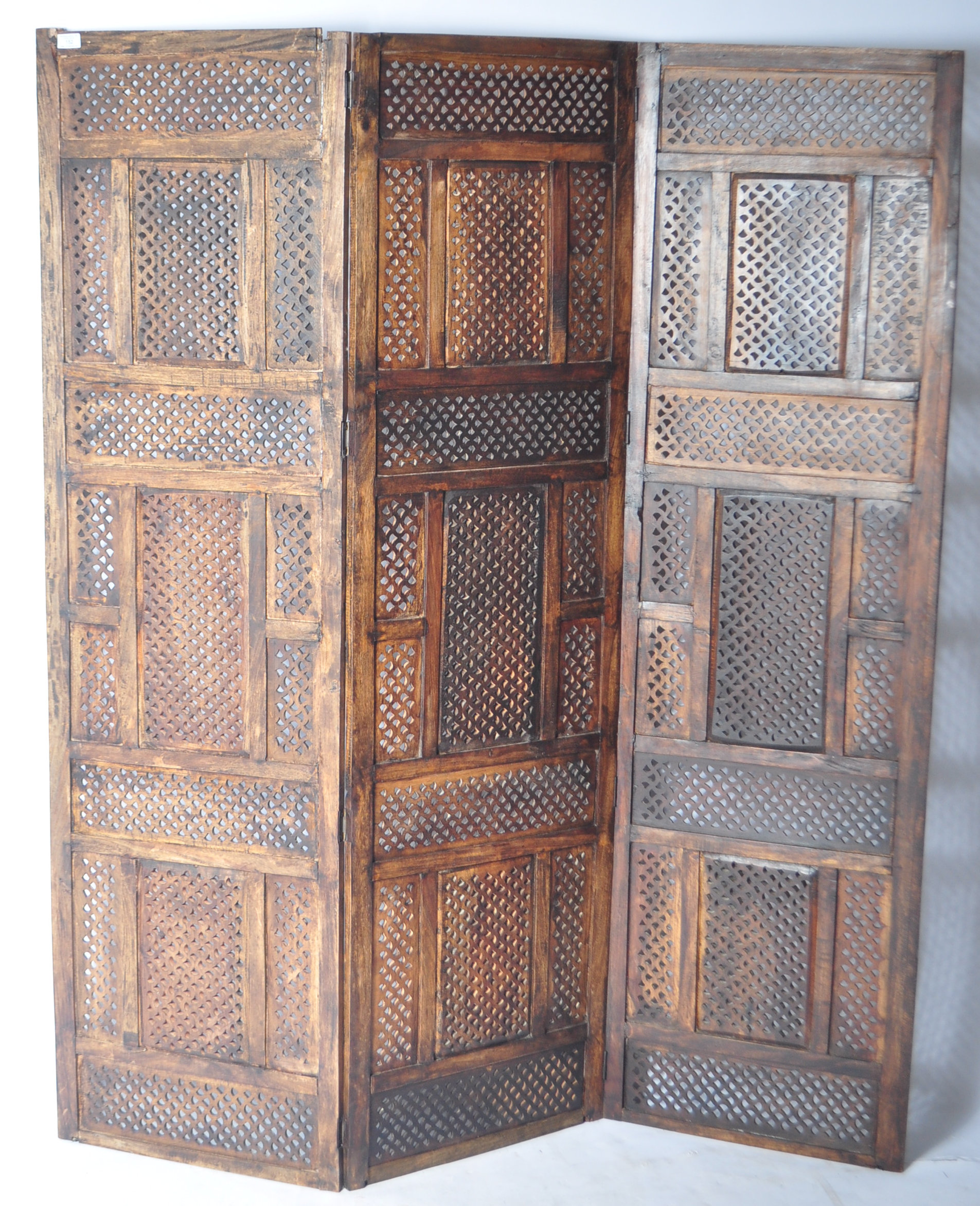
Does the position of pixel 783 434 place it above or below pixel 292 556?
above

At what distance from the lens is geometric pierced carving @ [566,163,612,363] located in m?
3.49

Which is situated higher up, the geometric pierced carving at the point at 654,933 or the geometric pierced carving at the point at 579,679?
the geometric pierced carving at the point at 579,679

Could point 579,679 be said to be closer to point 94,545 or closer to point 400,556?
point 400,556

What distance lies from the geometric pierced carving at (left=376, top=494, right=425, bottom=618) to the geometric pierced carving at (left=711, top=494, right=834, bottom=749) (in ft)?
2.54

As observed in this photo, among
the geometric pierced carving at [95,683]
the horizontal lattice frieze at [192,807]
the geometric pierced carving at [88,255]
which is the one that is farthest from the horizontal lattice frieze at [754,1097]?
the geometric pierced carving at [88,255]

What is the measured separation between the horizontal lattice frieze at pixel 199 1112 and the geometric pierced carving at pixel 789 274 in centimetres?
213

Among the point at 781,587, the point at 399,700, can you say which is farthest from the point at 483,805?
the point at 781,587

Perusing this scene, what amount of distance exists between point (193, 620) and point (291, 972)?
2.88ft

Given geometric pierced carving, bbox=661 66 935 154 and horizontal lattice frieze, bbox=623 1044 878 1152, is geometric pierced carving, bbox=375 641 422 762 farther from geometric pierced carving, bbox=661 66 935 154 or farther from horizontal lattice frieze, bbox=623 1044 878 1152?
geometric pierced carving, bbox=661 66 935 154

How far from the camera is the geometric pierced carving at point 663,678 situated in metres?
3.71

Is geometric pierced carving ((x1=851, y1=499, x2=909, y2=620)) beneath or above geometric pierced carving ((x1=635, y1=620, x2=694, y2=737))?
above

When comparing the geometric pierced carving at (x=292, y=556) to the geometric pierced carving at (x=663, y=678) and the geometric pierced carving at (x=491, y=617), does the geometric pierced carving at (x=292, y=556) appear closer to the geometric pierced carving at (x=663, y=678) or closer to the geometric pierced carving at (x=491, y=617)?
the geometric pierced carving at (x=491, y=617)

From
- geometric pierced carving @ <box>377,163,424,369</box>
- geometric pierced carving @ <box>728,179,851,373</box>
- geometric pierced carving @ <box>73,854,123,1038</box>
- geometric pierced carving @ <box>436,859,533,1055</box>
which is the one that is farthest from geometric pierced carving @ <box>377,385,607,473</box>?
geometric pierced carving @ <box>73,854,123,1038</box>

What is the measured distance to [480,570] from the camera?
11.5 feet
